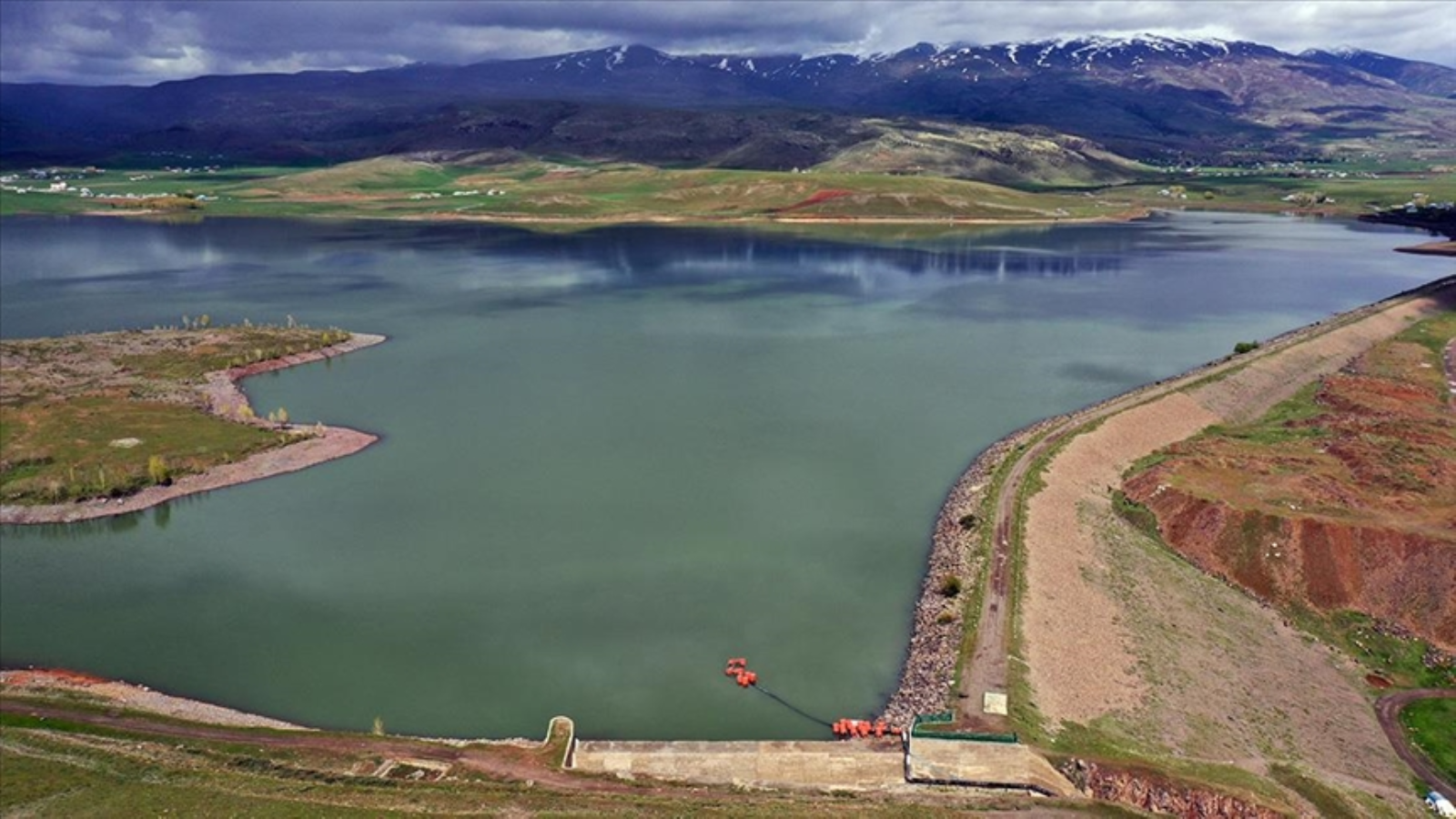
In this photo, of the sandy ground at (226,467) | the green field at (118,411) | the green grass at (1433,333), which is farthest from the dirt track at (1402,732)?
the green field at (118,411)

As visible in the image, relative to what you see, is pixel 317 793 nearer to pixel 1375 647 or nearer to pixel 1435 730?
pixel 1435 730

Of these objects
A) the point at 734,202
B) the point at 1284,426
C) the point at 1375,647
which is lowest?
the point at 1375,647

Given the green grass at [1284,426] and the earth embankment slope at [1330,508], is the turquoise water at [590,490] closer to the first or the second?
the green grass at [1284,426]

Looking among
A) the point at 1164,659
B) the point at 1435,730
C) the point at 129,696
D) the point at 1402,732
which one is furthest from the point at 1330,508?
the point at 129,696

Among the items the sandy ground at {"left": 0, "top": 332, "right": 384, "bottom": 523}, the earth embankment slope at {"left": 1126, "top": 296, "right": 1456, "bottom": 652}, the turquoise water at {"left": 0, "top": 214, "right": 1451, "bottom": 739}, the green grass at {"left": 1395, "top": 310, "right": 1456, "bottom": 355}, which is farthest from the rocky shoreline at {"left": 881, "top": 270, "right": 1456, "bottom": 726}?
the sandy ground at {"left": 0, "top": 332, "right": 384, "bottom": 523}

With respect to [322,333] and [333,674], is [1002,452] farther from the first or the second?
[322,333]

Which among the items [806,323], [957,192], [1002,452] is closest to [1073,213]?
[957,192]

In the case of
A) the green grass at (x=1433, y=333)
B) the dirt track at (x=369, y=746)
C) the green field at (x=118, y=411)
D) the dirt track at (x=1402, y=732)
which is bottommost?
the dirt track at (x=1402, y=732)
